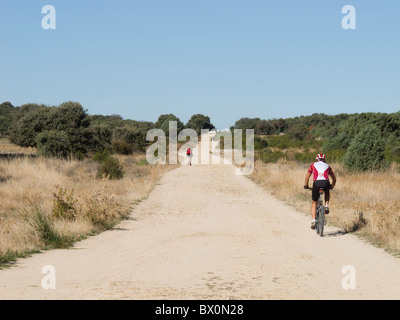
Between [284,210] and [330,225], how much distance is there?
3515 mm

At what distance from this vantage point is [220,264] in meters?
8.35

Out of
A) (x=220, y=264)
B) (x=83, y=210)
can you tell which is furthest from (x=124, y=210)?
(x=220, y=264)

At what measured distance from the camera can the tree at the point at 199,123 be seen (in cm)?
13568

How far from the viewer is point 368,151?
27.1 m

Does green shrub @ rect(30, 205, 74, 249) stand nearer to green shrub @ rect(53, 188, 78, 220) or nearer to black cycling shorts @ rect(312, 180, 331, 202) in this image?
green shrub @ rect(53, 188, 78, 220)

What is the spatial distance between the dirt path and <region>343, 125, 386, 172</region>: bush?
42.6 ft

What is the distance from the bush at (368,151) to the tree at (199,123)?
4162 inches

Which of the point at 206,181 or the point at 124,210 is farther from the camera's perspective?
the point at 206,181

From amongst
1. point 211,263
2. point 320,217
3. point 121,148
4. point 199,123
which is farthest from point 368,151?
point 199,123

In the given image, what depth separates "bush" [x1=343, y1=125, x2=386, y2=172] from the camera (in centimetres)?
2689

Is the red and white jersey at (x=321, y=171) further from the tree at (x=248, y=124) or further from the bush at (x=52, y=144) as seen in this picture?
the tree at (x=248, y=124)

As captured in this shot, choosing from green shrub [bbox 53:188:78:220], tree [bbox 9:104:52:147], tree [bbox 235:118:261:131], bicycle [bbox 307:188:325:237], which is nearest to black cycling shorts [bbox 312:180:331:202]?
bicycle [bbox 307:188:325:237]
